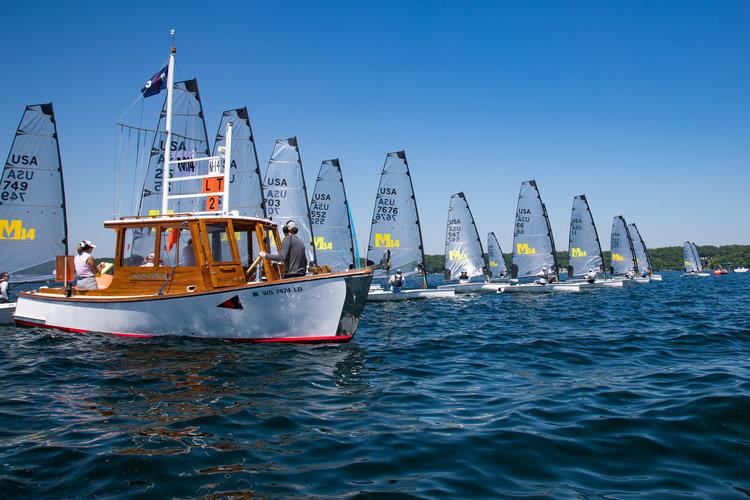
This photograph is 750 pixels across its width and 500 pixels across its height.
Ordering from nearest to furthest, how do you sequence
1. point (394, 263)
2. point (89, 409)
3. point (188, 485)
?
point (188, 485)
point (89, 409)
point (394, 263)

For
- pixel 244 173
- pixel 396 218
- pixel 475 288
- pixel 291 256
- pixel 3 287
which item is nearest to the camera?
pixel 291 256

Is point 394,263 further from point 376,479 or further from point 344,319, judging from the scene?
point 376,479

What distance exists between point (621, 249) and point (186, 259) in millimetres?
55741

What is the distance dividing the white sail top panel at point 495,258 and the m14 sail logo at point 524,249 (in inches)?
378

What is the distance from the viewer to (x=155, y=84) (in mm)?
14523

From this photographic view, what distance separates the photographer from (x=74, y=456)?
436 cm

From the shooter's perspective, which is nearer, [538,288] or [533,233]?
[538,288]

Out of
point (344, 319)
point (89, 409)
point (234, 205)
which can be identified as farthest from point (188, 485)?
point (234, 205)

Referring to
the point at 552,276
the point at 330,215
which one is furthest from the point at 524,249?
the point at 330,215

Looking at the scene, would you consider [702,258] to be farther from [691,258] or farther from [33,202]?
[33,202]

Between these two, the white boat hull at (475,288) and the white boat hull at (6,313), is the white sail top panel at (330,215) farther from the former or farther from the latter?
the white boat hull at (6,313)

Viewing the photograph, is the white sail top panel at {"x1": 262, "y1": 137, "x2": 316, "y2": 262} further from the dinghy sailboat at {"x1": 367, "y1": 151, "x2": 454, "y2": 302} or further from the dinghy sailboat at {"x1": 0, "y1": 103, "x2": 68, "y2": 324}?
the dinghy sailboat at {"x1": 0, "y1": 103, "x2": 68, "y2": 324}

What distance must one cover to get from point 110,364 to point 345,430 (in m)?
5.28

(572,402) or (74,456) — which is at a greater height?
(74,456)
